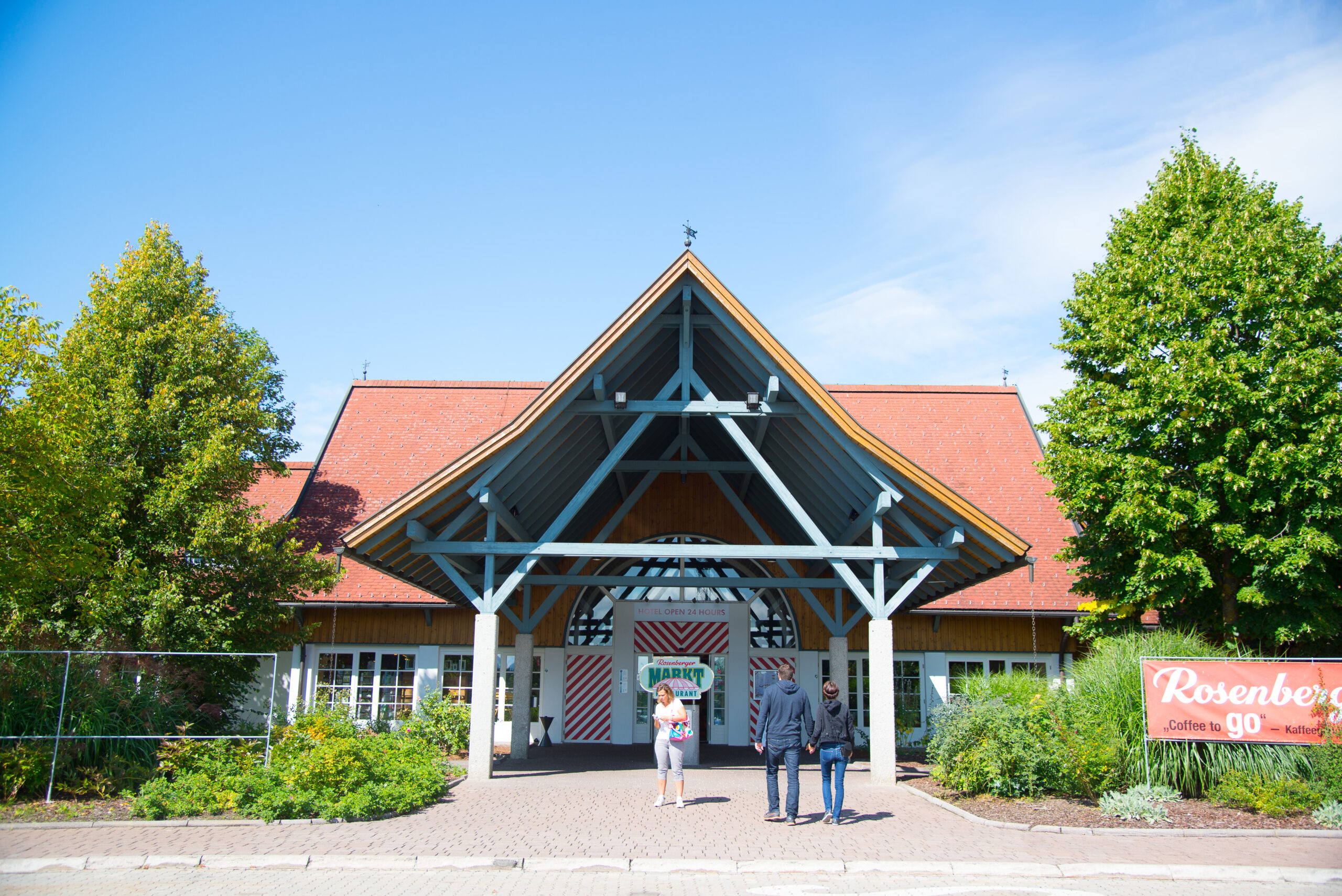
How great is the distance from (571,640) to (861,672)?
631 cm

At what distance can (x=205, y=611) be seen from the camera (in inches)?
578

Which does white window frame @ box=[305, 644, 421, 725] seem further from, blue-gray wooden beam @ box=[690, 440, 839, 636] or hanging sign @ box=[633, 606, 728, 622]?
blue-gray wooden beam @ box=[690, 440, 839, 636]

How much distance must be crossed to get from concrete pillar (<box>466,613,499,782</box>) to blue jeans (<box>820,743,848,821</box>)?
15.3 feet

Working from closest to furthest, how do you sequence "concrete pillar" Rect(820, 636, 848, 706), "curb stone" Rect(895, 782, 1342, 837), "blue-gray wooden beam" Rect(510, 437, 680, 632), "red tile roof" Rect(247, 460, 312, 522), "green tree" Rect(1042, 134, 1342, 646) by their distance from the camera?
"curb stone" Rect(895, 782, 1342, 837), "green tree" Rect(1042, 134, 1342, 646), "concrete pillar" Rect(820, 636, 848, 706), "blue-gray wooden beam" Rect(510, 437, 680, 632), "red tile roof" Rect(247, 460, 312, 522)

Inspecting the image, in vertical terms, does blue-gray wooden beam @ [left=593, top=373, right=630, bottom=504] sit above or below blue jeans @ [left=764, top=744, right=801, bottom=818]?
above

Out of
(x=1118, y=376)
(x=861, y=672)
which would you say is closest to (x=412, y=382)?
(x=861, y=672)

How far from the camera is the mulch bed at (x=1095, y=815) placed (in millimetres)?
8945

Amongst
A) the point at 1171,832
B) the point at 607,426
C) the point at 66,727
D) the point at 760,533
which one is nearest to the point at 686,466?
the point at 760,533

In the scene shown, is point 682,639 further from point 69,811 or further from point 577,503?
point 69,811

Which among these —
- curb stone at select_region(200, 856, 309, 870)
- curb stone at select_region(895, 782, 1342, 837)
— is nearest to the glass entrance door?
curb stone at select_region(895, 782, 1342, 837)

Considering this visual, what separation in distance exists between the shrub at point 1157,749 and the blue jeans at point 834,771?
334cm

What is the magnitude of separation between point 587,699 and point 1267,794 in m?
12.8

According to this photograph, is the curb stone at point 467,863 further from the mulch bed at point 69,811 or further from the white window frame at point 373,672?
the white window frame at point 373,672

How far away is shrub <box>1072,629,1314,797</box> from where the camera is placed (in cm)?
970
